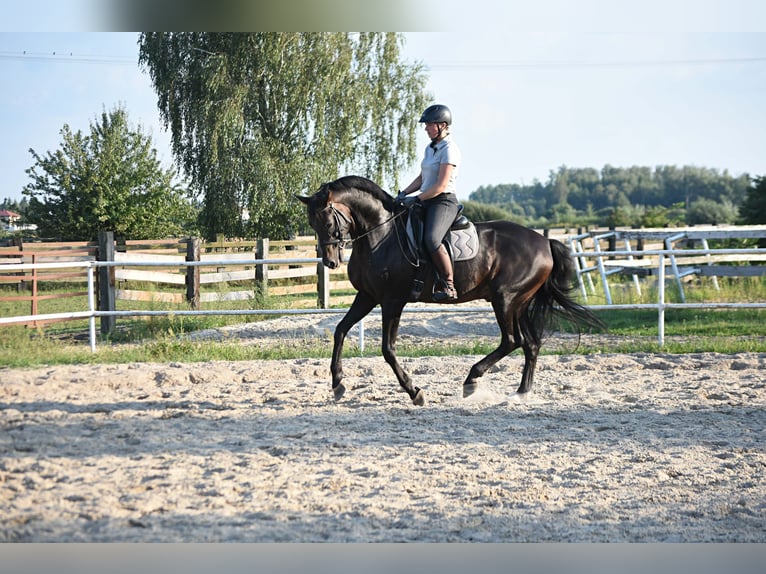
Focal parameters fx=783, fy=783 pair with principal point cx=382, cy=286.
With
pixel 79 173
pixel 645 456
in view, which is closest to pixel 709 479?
pixel 645 456

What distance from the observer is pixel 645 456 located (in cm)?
485

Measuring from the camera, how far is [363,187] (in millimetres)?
6355

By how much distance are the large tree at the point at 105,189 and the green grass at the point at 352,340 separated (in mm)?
12213

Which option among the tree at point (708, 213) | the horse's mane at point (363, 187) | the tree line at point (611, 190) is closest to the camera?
the horse's mane at point (363, 187)

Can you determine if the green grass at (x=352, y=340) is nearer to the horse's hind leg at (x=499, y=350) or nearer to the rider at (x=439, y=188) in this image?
the horse's hind leg at (x=499, y=350)

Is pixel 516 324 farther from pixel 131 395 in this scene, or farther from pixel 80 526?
pixel 80 526

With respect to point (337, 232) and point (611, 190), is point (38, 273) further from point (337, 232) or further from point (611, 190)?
point (611, 190)

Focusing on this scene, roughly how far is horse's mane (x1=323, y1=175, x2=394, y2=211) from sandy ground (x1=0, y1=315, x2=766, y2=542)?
165 cm

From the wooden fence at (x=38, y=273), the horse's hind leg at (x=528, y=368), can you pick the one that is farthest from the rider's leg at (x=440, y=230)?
the wooden fence at (x=38, y=273)

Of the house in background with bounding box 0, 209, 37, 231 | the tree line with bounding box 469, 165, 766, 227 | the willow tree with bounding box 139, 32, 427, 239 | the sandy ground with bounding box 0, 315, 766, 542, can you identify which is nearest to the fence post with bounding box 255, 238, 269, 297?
the willow tree with bounding box 139, 32, 427, 239

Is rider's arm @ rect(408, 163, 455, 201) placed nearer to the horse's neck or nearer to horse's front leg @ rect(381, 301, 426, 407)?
the horse's neck

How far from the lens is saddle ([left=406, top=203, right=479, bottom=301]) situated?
20.7ft

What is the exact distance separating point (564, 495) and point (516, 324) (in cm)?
287

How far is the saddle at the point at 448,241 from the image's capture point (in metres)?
6.31
